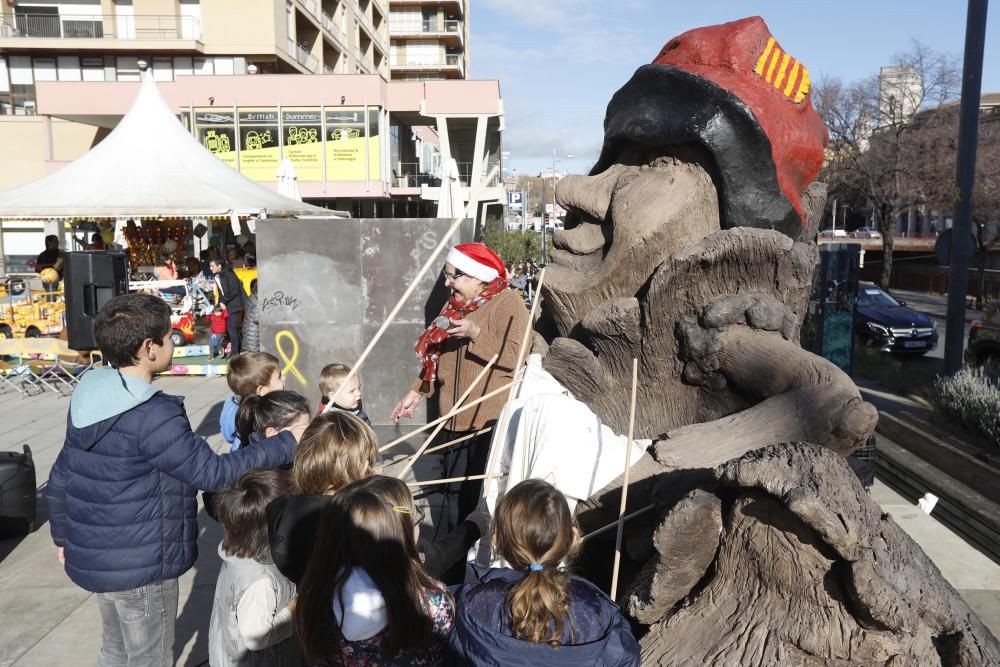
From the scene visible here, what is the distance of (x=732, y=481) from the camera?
94.2 inches

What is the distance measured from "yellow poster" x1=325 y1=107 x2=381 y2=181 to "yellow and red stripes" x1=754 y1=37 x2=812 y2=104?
2428 centimetres

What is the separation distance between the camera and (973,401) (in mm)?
7230

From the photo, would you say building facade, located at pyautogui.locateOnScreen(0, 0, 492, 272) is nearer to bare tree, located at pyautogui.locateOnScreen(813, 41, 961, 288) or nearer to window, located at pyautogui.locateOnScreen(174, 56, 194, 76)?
window, located at pyautogui.locateOnScreen(174, 56, 194, 76)

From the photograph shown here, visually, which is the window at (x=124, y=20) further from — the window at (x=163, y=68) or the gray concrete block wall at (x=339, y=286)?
the gray concrete block wall at (x=339, y=286)

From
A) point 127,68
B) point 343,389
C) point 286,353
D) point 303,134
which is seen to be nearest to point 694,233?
point 343,389

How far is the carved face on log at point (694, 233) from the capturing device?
3490mm

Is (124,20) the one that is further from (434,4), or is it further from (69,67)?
(434,4)

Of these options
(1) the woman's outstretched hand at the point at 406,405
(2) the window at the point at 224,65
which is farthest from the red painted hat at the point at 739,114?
(2) the window at the point at 224,65

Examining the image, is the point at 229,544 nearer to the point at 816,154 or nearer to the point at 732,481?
the point at 732,481

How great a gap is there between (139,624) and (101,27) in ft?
114

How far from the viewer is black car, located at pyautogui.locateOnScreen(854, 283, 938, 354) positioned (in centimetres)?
1461

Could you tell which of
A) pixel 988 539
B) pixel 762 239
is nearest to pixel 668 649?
pixel 762 239

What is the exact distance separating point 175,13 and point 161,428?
32.4m

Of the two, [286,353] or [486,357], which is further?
[286,353]
